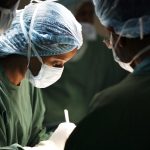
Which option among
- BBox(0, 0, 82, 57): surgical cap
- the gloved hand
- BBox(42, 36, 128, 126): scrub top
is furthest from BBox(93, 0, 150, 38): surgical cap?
BBox(42, 36, 128, 126): scrub top

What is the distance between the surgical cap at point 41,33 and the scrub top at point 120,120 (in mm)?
751

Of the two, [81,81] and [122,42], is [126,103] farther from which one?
[81,81]

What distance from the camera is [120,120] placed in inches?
49.6

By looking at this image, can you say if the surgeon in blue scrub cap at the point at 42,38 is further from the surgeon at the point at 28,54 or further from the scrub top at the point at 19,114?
the scrub top at the point at 19,114

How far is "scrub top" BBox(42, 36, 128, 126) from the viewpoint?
2.74 meters

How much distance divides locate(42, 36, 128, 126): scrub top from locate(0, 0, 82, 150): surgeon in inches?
21.5

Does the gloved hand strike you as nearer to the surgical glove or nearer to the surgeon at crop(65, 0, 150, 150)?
the surgical glove

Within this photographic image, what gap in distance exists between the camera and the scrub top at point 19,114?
2.01 m

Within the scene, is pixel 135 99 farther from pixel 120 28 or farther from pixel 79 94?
pixel 79 94

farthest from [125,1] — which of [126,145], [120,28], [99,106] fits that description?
[126,145]

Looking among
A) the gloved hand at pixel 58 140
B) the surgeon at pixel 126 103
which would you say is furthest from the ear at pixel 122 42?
the gloved hand at pixel 58 140

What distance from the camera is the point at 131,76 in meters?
1.33

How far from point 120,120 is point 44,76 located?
3.17ft

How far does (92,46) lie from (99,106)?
1.59m
